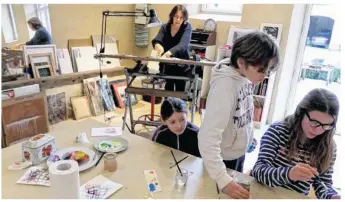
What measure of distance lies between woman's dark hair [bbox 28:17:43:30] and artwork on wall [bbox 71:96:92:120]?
0.99 metres

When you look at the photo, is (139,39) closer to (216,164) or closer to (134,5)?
(134,5)

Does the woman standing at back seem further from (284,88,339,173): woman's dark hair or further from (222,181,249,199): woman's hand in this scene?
(222,181,249,199): woman's hand

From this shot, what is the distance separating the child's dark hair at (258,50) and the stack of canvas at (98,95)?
9.90 ft

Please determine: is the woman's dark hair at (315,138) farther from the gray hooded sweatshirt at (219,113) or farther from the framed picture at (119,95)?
the framed picture at (119,95)

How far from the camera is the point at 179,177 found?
1.24 metres

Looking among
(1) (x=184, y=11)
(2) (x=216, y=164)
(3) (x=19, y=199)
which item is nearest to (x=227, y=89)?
(2) (x=216, y=164)

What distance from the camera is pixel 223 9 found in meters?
4.37

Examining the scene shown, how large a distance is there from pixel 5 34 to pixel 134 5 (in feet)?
7.00

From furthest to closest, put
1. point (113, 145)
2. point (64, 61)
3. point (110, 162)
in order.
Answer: point (64, 61) → point (113, 145) → point (110, 162)

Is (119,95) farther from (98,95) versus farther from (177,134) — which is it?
(177,134)

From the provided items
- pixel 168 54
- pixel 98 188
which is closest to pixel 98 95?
pixel 168 54

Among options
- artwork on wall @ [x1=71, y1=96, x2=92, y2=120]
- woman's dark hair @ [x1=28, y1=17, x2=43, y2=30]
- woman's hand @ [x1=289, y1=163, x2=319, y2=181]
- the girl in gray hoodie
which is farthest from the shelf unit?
woman's hand @ [x1=289, y1=163, x2=319, y2=181]

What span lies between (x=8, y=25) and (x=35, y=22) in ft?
1.14

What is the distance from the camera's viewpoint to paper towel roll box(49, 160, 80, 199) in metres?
0.95
